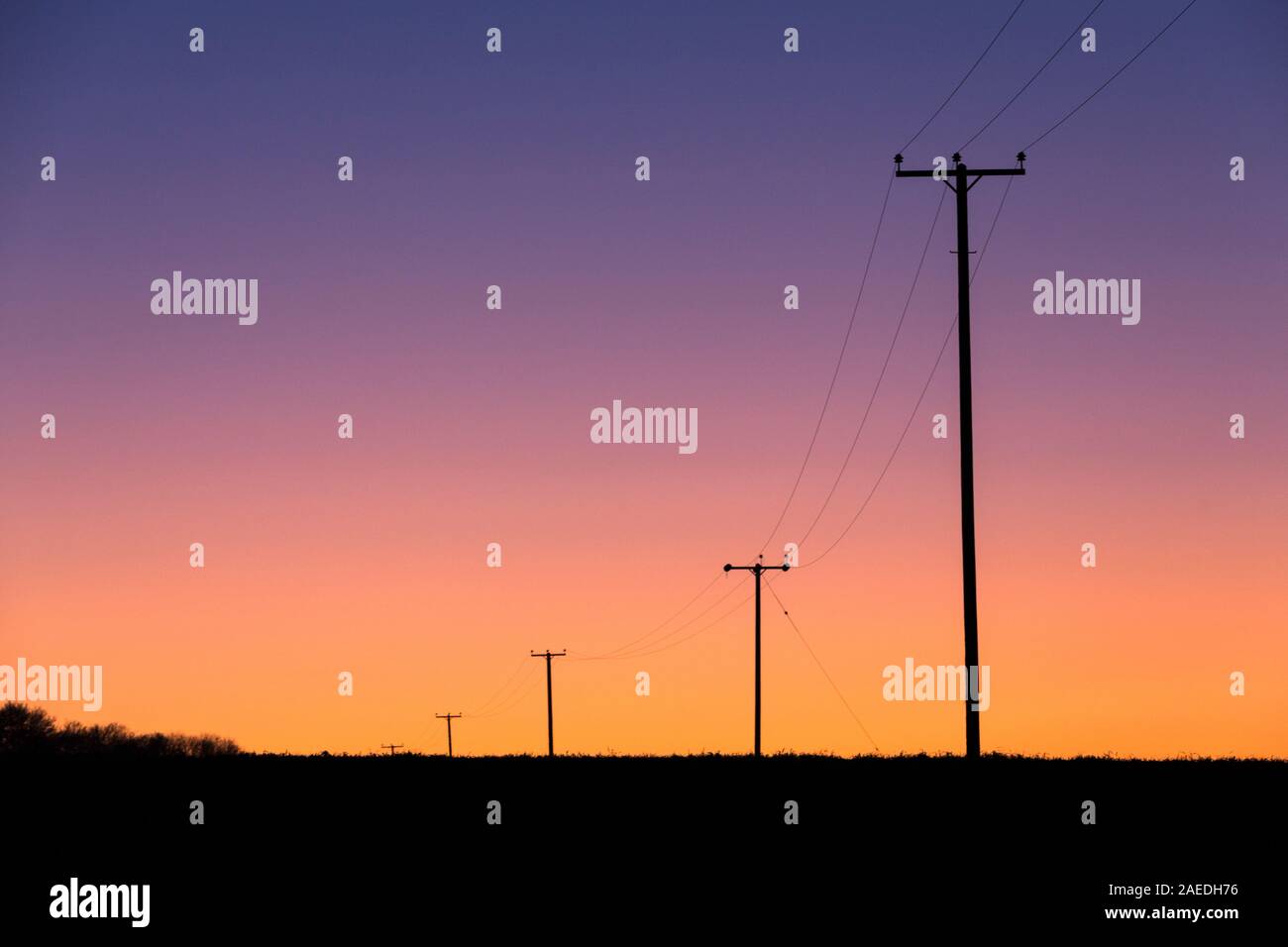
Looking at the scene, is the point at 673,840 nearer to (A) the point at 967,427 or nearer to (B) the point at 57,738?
(A) the point at 967,427

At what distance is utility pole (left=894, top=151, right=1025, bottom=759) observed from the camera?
3005 centimetres

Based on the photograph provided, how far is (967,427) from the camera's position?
31.0 meters

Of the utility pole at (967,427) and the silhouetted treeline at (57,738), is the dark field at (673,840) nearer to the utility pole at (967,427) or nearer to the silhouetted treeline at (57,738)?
the utility pole at (967,427)

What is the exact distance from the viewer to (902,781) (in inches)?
1326

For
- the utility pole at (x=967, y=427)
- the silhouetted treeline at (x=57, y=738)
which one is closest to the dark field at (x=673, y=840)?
the utility pole at (x=967, y=427)

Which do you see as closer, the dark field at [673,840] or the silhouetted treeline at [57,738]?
the dark field at [673,840]

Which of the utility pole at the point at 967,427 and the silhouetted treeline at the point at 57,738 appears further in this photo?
the silhouetted treeline at the point at 57,738

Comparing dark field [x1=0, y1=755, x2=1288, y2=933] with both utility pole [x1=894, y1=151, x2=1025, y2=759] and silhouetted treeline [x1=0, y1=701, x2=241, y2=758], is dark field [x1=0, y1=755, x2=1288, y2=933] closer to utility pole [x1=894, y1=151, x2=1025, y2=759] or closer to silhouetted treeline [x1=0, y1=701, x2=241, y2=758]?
utility pole [x1=894, y1=151, x2=1025, y2=759]

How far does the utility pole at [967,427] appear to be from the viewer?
30047 millimetres

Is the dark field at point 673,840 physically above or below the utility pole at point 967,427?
below
